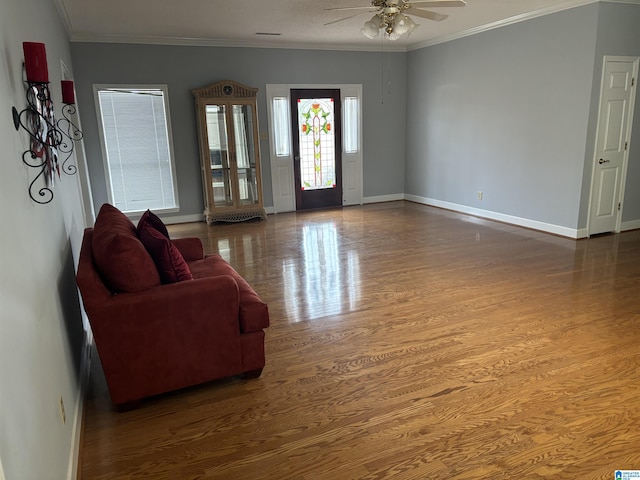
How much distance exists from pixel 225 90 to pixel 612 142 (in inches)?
195

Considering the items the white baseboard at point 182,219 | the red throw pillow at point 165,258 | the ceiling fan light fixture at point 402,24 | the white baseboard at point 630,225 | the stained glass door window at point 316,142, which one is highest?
the ceiling fan light fixture at point 402,24

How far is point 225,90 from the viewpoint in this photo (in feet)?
20.9

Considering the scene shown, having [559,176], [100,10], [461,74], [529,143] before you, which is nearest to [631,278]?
[559,176]

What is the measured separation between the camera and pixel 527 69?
562cm

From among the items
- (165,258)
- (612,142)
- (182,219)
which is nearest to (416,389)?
(165,258)

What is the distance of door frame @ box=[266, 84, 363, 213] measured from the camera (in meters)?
7.09

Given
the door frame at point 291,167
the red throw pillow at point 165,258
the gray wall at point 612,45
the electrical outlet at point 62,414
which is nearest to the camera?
the electrical outlet at point 62,414

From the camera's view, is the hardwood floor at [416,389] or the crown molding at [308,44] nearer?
the hardwood floor at [416,389]

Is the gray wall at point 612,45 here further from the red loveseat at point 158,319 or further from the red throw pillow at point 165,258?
the red throw pillow at point 165,258

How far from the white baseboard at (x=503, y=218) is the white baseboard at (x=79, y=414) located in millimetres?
5149

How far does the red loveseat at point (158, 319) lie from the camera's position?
85.8 inches

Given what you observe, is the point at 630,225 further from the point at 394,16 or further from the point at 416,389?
the point at 416,389

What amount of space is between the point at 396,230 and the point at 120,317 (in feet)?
14.5

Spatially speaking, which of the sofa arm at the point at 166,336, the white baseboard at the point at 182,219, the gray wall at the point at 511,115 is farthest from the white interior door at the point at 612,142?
the white baseboard at the point at 182,219
